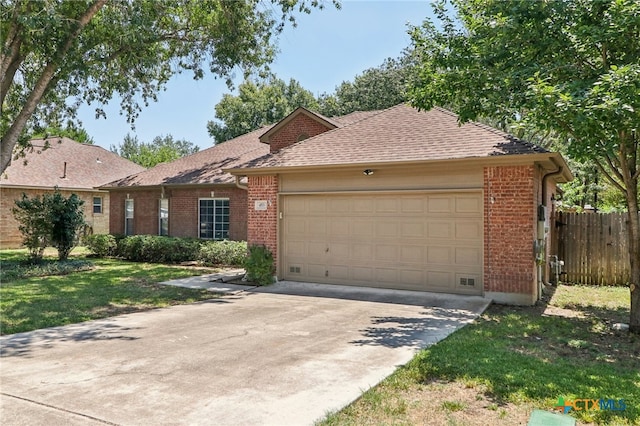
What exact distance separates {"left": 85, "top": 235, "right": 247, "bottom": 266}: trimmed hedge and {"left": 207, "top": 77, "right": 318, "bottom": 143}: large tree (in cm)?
1935

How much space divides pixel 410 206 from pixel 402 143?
172 centimetres

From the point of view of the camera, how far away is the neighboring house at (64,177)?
827 inches

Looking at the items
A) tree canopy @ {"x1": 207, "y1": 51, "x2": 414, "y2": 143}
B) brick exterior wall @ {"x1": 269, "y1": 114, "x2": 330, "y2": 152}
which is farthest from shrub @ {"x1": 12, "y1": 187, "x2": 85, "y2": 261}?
tree canopy @ {"x1": 207, "y1": 51, "x2": 414, "y2": 143}

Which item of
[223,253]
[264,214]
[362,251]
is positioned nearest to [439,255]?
[362,251]

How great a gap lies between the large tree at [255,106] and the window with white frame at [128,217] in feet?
56.1

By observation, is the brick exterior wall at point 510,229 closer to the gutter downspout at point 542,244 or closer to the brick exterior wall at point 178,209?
the gutter downspout at point 542,244

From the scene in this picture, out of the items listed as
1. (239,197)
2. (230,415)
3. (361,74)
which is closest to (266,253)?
(239,197)

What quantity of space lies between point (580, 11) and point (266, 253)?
8.22 m

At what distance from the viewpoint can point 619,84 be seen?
5.48 metres

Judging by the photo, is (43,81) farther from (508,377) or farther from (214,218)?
(508,377)

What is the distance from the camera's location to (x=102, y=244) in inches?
712

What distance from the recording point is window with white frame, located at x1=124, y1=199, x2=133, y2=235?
19.8 meters

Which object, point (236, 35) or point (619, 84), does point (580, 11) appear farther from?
point (236, 35)

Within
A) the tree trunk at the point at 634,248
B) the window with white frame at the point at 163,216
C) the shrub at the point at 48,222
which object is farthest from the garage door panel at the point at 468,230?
the window with white frame at the point at 163,216
